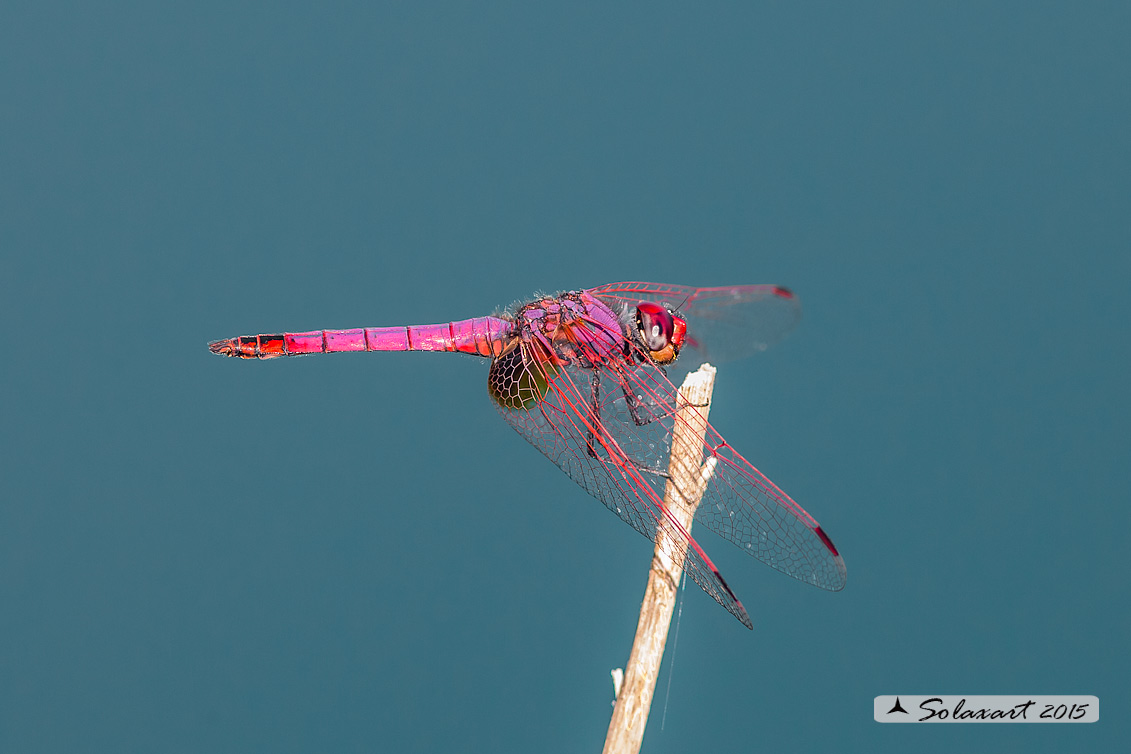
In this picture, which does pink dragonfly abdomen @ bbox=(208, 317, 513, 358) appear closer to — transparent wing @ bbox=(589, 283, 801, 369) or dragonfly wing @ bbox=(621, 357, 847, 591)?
transparent wing @ bbox=(589, 283, 801, 369)

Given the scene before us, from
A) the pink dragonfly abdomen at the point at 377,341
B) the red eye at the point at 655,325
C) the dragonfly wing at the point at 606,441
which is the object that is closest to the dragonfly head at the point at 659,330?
the red eye at the point at 655,325

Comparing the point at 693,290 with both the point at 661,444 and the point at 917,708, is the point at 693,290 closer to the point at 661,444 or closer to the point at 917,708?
the point at 661,444

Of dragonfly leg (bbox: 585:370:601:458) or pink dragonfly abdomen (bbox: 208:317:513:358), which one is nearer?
dragonfly leg (bbox: 585:370:601:458)

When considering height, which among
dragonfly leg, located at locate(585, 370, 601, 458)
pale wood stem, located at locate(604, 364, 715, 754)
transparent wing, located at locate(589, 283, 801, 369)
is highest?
transparent wing, located at locate(589, 283, 801, 369)

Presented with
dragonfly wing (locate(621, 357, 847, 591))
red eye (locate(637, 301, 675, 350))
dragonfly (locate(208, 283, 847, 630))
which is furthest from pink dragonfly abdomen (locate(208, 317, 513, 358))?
dragonfly wing (locate(621, 357, 847, 591))

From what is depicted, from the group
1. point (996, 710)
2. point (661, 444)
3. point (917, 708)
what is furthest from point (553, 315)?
point (996, 710)

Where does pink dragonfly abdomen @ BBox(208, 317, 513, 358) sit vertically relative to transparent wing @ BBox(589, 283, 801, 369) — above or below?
below

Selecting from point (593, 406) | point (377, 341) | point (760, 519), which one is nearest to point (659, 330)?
point (593, 406)
